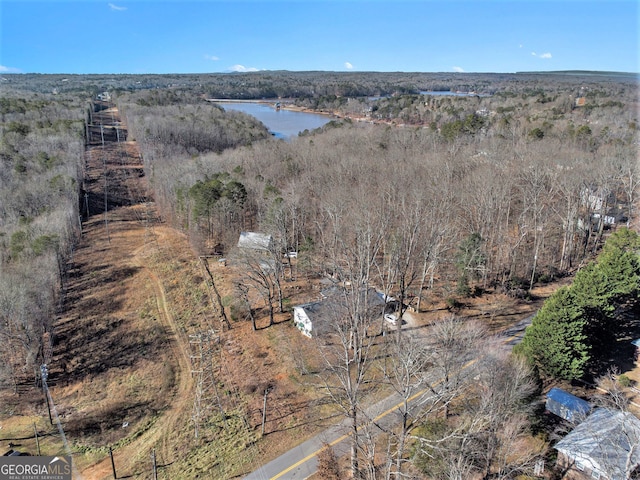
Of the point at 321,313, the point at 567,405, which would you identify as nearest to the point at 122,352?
the point at 321,313

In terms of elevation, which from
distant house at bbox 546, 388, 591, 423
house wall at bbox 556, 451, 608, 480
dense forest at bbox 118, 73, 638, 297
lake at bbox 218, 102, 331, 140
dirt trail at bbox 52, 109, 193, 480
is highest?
lake at bbox 218, 102, 331, 140

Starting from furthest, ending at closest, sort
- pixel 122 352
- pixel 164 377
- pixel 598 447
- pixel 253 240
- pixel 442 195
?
1. pixel 253 240
2. pixel 442 195
3. pixel 122 352
4. pixel 164 377
5. pixel 598 447

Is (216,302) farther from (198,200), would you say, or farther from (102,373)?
(198,200)

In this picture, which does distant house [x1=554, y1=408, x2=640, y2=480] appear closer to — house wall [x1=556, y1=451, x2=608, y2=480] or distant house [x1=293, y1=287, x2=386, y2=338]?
house wall [x1=556, y1=451, x2=608, y2=480]

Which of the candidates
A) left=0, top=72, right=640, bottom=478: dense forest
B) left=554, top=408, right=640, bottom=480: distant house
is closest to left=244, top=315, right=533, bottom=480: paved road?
left=0, top=72, right=640, bottom=478: dense forest

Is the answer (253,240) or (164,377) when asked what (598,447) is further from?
(253,240)

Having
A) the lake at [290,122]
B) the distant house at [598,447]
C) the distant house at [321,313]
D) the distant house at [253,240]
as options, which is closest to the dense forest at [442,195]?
the distant house at [253,240]

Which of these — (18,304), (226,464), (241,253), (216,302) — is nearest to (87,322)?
(18,304)
